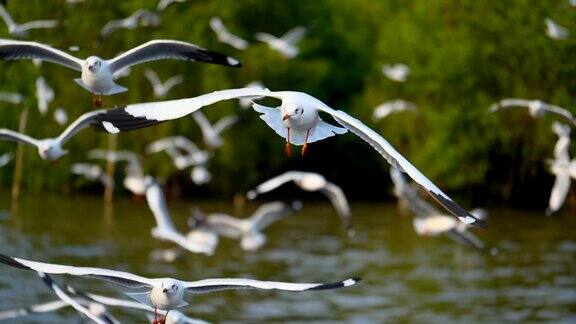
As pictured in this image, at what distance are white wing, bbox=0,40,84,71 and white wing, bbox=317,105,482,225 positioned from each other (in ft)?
9.13

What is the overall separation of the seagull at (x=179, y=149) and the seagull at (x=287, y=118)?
22.9m

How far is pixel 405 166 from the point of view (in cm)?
1121

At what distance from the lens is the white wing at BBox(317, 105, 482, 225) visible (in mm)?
11016

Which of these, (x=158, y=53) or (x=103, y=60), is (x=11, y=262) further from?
(x=158, y=53)

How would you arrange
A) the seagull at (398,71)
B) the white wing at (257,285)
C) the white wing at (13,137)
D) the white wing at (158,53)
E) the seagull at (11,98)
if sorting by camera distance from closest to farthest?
the white wing at (257,285) < the white wing at (158,53) < the white wing at (13,137) < the seagull at (11,98) < the seagull at (398,71)

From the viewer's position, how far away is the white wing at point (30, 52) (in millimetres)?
13680

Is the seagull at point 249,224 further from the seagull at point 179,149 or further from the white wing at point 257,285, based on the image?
the white wing at point 257,285

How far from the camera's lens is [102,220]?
37688mm

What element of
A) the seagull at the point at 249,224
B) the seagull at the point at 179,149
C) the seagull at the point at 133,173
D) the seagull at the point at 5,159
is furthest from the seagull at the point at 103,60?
the seagull at the point at 5,159

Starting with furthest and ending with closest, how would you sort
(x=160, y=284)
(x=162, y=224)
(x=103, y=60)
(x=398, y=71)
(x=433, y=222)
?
(x=398, y=71) → (x=433, y=222) → (x=162, y=224) → (x=103, y=60) → (x=160, y=284)

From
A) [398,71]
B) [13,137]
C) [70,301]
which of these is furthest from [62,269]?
[398,71]

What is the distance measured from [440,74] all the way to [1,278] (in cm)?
1968

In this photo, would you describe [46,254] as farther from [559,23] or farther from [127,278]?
[127,278]

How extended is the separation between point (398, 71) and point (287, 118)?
29955mm
